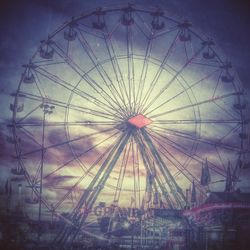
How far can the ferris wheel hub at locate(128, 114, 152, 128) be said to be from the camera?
392 inches

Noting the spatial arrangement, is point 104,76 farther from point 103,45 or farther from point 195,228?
point 195,228

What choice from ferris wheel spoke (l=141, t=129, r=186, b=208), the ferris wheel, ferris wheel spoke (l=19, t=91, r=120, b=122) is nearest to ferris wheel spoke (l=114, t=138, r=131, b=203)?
the ferris wheel

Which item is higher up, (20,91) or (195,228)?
(20,91)

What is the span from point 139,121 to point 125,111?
482 millimetres

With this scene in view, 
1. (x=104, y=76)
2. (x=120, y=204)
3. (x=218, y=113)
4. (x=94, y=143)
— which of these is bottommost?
(x=120, y=204)

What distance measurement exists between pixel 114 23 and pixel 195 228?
17.0 feet

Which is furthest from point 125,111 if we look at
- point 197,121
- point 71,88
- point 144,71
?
point 197,121

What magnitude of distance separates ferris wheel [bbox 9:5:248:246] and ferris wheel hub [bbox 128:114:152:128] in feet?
0.14

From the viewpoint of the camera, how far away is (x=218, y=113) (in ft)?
34.6

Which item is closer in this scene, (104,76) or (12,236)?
(12,236)

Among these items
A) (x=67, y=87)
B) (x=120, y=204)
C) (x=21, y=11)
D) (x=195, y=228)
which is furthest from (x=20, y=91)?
(x=195, y=228)

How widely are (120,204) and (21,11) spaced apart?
5.06 meters

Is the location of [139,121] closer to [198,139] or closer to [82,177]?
[198,139]

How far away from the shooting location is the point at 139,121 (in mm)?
9984
